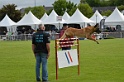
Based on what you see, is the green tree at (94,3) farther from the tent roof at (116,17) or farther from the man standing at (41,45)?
the man standing at (41,45)

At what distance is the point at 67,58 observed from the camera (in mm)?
14430

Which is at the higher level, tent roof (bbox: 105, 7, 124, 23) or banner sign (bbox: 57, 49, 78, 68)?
tent roof (bbox: 105, 7, 124, 23)

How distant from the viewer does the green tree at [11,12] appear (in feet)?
354

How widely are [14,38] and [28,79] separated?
152 feet

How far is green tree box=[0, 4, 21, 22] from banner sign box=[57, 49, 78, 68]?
93.5m

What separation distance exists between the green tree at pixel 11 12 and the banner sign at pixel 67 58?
9353 centimetres

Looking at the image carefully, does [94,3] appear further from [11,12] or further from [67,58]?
[67,58]

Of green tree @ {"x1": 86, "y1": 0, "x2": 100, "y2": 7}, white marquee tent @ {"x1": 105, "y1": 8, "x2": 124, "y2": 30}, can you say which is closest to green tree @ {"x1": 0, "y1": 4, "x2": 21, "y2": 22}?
white marquee tent @ {"x1": 105, "y1": 8, "x2": 124, "y2": 30}

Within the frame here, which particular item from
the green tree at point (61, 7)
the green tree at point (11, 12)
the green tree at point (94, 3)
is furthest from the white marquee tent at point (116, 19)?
the green tree at point (94, 3)

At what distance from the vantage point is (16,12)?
355ft

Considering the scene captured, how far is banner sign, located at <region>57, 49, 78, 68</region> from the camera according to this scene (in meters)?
Result: 14.0

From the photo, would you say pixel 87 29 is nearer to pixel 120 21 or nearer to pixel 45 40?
pixel 45 40

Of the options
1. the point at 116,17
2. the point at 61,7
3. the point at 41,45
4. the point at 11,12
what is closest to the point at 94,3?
the point at 61,7

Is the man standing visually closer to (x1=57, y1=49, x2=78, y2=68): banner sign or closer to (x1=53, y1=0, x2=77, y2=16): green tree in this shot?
(x1=57, y1=49, x2=78, y2=68): banner sign
